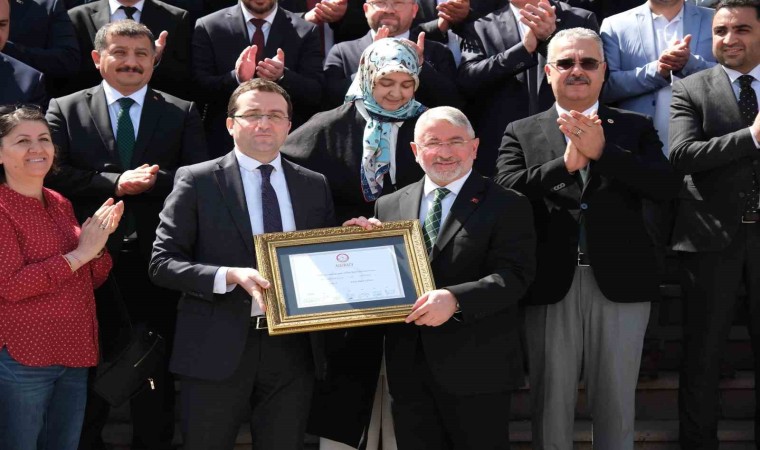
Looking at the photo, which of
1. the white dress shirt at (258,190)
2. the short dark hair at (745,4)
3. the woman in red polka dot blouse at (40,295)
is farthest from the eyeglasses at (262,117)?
the short dark hair at (745,4)

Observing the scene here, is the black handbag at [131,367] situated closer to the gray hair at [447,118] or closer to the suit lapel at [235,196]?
the suit lapel at [235,196]

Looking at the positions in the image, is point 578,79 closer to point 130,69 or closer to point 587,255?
point 587,255

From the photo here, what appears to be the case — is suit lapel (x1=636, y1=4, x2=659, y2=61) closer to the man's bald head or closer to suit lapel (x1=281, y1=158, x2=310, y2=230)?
suit lapel (x1=281, y1=158, x2=310, y2=230)

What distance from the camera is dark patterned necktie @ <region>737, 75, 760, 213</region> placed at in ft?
19.2

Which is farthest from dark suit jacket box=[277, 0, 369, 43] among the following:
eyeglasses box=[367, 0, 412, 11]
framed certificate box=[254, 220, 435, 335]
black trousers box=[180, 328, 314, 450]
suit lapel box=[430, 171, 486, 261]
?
black trousers box=[180, 328, 314, 450]

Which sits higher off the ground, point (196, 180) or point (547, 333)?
point (196, 180)

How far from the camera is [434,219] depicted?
510cm

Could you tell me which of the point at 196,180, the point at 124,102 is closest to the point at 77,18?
the point at 124,102

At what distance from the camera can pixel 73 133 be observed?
19.5 ft

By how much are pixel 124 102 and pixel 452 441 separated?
2.75 m

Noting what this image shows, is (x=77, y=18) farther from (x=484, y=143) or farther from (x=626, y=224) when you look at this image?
(x=626, y=224)

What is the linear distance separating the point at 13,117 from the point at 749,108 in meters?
4.01

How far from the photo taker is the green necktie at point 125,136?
5980 mm

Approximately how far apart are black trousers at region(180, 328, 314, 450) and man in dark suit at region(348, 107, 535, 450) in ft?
1.49
